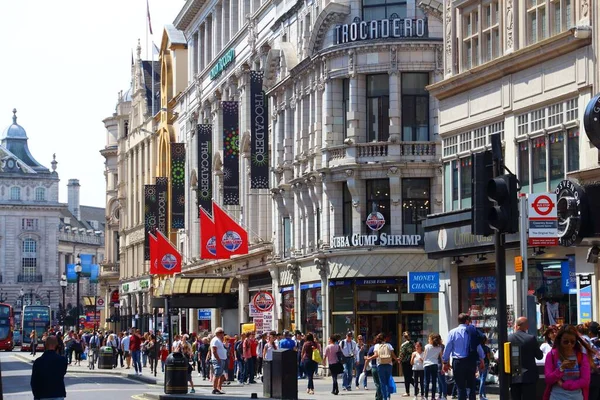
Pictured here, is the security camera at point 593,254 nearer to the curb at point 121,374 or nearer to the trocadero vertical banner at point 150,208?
the curb at point 121,374

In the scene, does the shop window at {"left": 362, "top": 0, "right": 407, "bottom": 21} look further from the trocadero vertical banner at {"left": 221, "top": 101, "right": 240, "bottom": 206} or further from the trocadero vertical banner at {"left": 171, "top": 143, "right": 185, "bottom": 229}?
the trocadero vertical banner at {"left": 171, "top": 143, "right": 185, "bottom": 229}

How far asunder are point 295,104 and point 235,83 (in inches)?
604

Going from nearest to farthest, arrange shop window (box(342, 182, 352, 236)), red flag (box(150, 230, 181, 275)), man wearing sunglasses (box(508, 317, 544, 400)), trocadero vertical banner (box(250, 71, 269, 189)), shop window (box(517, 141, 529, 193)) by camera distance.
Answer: man wearing sunglasses (box(508, 317, 544, 400)), shop window (box(517, 141, 529, 193)), shop window (box(342, 182, 352, 236)), trocadero vertical banner (box(250, 71, 269, 189)), red flag (box(150, 230, 181, 275))

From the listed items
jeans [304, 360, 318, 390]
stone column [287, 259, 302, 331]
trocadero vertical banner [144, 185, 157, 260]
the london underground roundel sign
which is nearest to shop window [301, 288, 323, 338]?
stone column [287, 259, 302, 331]

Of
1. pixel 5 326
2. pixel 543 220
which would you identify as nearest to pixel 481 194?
pixel 543 220

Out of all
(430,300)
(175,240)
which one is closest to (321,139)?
(430,300)

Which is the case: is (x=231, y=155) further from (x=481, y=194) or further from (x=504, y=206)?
(x=504, y=206)

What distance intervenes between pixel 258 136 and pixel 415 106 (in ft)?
43.8

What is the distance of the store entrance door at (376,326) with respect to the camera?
159ft

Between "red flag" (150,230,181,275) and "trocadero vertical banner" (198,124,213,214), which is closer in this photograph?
"red flag" (150,230,181,275)

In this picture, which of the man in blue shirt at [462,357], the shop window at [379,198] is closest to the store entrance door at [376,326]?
the shop window at [379,198]

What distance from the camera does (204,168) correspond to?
7406cm

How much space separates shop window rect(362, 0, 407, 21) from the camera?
160ft

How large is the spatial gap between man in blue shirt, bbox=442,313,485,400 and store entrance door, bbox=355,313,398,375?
22.3 metres
